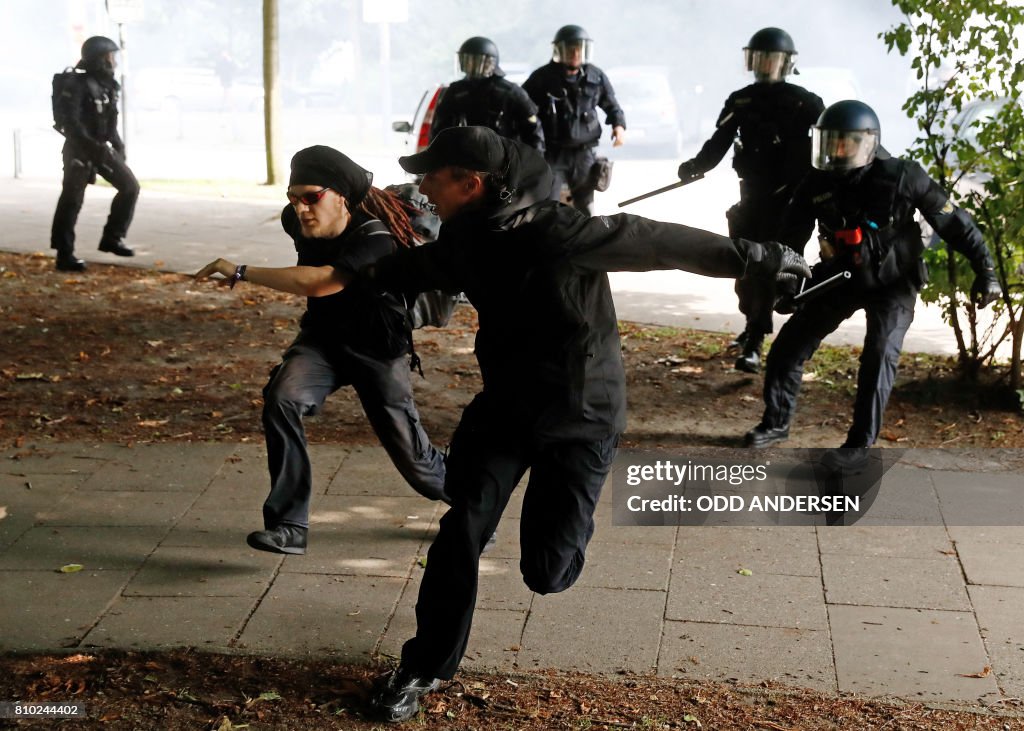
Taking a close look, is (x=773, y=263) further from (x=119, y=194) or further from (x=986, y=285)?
(x=119, y=194)

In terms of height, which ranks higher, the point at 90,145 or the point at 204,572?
the point at 90,145

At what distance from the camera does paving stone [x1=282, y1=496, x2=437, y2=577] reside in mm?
5184

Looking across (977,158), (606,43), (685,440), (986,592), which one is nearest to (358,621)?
(986,592)

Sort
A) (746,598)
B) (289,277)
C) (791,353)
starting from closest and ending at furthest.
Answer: (289,277), (746,598), (791,353)

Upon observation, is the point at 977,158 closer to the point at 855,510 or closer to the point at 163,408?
the point at 855,510

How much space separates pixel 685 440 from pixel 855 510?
131 cm

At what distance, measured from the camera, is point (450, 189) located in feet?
12.5

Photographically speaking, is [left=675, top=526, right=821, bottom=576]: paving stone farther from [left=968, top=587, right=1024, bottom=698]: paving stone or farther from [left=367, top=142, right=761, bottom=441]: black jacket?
[left=367, top=142, right=761, bottom=441]: black jacket

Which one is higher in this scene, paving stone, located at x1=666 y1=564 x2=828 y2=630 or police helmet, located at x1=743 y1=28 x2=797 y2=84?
police helmet, located at x1=743 y1=28 x2=797 y2=84

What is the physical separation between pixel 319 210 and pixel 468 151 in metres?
1.19

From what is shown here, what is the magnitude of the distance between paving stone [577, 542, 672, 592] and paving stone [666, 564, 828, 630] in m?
0.07

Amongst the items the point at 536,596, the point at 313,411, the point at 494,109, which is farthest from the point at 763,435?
the point at 494,109

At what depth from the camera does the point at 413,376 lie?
8336 mm

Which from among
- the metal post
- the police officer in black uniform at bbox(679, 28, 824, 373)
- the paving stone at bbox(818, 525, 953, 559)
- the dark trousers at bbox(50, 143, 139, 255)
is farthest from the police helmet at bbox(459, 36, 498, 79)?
the metal post
